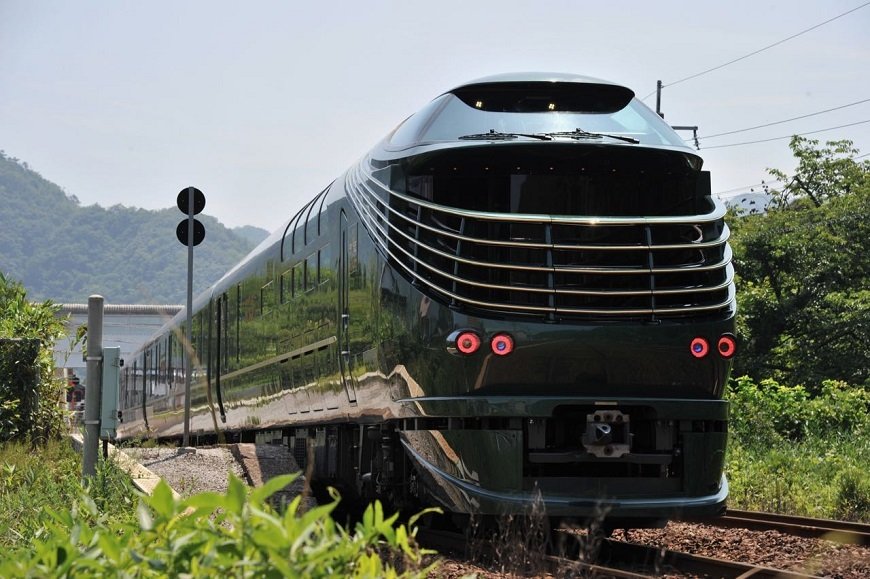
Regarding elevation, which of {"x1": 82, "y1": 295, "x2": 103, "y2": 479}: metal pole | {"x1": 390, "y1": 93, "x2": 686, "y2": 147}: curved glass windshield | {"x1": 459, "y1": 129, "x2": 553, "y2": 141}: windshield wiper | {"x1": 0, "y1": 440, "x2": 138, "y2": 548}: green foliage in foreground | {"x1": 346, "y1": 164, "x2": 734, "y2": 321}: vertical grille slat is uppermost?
{"x1": 390, "y1": 93, "x2": 686, "y2": 147}: curved glass windshield

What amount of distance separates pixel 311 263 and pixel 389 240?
2.97 m

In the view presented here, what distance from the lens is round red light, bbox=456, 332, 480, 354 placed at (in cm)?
723

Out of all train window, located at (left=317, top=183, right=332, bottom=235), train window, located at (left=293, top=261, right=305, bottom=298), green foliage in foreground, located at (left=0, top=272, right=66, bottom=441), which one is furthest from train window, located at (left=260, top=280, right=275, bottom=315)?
green foliage in foreground, located at (left=0, top=272, right=66, bottom=441)

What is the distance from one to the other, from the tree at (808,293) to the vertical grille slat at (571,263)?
69.4 ft

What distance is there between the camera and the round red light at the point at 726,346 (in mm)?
7574

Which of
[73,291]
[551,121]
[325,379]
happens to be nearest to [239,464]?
[325,379]

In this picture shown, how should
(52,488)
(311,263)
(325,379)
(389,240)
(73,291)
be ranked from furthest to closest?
1. (73,291)
2. (311,263)
3. (325,379)
4. (52,488)
5. (389,240)

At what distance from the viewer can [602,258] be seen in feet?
24.5

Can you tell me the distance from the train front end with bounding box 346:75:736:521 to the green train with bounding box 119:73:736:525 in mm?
13

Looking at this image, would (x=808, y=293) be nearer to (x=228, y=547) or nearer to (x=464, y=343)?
(x=464, y=343)

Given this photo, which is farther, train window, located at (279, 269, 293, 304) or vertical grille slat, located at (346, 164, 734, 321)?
train window, located at (279, 269, 293, 304)

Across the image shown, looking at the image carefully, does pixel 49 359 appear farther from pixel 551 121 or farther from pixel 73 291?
pixel 73 291

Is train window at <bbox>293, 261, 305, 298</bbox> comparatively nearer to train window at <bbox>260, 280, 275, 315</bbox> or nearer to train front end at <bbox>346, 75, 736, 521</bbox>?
train window at <bbox>260, 280, 275, 315</bbox>

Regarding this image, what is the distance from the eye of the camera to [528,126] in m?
8.29
